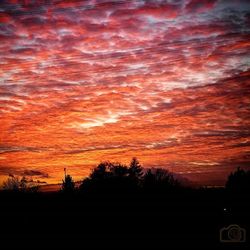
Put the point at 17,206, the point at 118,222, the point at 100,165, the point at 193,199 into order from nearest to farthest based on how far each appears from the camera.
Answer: the point at 118,222 < the point at 17,206 < the point at 193,199 < the point at 100,165

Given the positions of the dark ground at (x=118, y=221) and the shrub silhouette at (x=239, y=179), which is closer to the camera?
the dark ground at (x=118, y=221)

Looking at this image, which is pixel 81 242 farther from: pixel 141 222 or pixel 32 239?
pixel 141 222

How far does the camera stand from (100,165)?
72875mm

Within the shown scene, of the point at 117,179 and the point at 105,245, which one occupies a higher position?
the point at 117,179

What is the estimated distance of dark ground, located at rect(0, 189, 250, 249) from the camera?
2094cm

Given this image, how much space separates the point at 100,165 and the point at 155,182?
12.5 meters

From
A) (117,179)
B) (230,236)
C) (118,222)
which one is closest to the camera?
(230,236)

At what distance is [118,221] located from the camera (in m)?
24.7

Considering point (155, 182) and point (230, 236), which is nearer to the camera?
point (230, 236)

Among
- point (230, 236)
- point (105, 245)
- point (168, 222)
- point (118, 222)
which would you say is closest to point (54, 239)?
point (105, 245)

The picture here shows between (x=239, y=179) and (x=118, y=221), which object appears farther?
(x=239, y=179)

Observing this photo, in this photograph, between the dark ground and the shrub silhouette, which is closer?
the dark ground

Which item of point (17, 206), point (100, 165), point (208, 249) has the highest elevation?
point (100, 165)

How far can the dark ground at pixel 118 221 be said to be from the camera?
20938 millimetres
